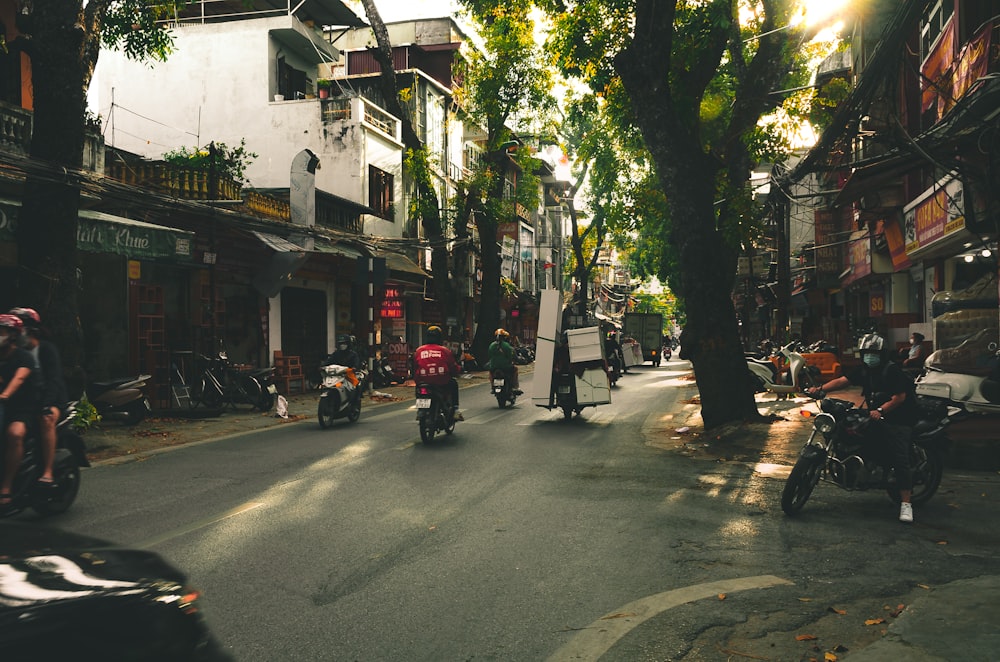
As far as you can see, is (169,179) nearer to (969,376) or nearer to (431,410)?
(431,410)

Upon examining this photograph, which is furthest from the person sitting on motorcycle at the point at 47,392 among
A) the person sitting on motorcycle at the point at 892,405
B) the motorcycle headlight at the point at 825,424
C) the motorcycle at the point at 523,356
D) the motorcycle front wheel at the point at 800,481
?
the motorcycle at the point at 523,356

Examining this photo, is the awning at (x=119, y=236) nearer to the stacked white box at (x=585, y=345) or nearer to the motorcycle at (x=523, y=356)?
the stacked white box at (x=585, y=345)

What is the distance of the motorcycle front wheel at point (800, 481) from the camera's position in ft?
23.2

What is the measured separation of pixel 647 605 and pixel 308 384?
20.3 m

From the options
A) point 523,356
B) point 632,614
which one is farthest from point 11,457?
point 523,356

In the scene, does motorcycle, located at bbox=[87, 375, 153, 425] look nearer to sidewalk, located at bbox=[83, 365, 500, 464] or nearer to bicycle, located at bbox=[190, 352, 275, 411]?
sidewalk, located at bbox=[83, 365, 500, 464]

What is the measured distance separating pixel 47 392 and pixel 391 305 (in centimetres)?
2037

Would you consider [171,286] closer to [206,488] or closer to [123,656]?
[206,488]

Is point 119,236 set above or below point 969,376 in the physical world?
above

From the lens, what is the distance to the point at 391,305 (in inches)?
1074

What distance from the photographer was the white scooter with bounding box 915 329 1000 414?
33.2ft

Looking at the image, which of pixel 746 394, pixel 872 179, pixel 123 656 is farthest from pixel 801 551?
pixel 872 179

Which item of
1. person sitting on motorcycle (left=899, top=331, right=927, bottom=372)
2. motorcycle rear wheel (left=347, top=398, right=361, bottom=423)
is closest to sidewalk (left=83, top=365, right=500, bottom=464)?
motorcycle rear wheel (left=347, top=398, right=361, bottom=423)

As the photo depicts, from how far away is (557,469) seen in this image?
9.62 meters
